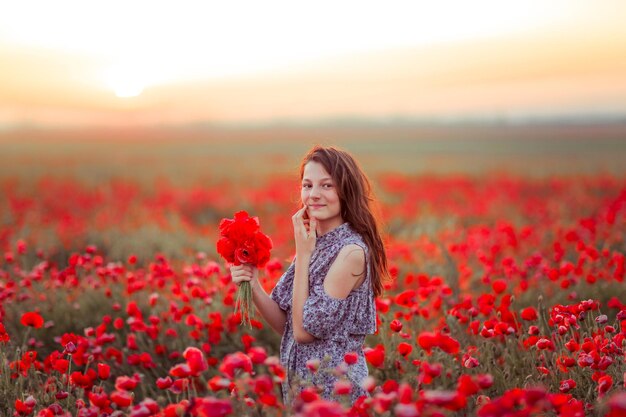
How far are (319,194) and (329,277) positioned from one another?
373 mm

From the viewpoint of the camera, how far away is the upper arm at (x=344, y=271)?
2924 millimetres

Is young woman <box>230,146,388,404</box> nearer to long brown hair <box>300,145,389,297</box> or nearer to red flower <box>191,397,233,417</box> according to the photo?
long brown hair <box>300,145,389,297</box>

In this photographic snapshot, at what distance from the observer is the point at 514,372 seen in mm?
3682

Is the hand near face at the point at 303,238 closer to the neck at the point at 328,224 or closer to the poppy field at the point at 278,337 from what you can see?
the neck at the point at 328,224

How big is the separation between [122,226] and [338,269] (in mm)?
7298

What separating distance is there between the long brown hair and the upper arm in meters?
0.13

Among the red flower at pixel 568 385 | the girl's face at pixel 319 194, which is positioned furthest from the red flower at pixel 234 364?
the red flower at pixel 568 385

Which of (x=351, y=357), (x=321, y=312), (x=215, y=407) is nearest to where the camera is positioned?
(x=215, y=407)

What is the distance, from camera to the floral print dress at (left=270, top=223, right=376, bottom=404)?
9.50 feet

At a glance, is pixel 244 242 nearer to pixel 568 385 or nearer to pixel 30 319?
pixel 30 319

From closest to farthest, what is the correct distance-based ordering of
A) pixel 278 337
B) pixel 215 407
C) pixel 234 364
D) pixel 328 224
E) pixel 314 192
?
pixel 215 407 < pixel 234 364 < pixel 314 192 < pixel 328 224 < pixel 278 337

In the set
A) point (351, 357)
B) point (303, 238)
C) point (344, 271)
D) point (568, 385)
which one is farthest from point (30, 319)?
point (568, 385)

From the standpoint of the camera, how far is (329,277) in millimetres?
2932

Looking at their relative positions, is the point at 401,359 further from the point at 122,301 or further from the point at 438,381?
the point at 122,301
